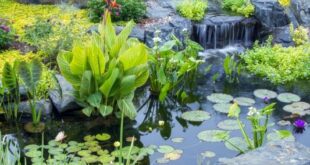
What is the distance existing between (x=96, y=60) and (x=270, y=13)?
490 cm

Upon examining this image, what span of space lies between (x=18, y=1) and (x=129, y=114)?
492 cm

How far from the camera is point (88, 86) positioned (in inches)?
232

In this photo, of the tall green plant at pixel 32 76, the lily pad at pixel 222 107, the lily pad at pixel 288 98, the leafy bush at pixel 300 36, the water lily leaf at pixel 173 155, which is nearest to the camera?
the water lily leaf at pixel 173 155

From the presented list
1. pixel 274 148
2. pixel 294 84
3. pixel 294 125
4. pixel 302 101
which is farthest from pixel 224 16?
pixel 274 148

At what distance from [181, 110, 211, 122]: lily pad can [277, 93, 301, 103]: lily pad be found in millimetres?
1213

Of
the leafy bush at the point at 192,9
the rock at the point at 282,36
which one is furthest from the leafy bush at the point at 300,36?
the leafy bush at the point at 192,9

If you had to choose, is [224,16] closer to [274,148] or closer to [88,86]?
[88,86]

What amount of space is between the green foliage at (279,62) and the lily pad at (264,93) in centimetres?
54

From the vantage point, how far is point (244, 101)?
6895mm

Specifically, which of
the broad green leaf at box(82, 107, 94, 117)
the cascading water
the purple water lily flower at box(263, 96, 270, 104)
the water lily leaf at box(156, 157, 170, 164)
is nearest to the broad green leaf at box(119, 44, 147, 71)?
the broad green leaf at box(82, 107, 94, 117)

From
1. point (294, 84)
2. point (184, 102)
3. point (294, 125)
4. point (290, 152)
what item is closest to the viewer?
point (290, 152)

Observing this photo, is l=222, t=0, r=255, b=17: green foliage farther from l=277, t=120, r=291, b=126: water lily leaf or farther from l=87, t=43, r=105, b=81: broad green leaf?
l=87, t=43, r=105, b=81: broad green leaf

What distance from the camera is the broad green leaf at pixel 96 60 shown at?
5.65 meters

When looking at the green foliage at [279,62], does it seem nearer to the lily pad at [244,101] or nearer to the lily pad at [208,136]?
the lily pad at [244,101]
